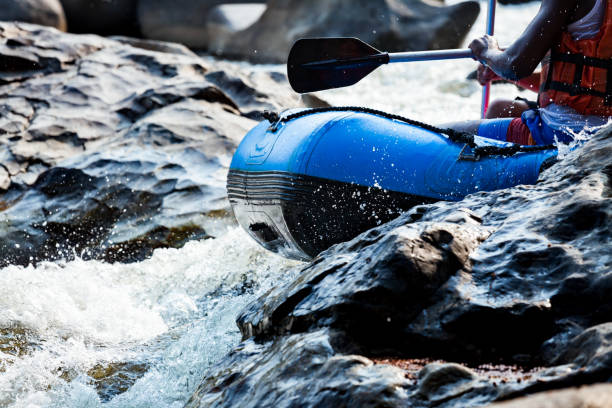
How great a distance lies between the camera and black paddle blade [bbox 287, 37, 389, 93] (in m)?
3.54

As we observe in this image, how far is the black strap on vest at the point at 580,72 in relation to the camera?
2623 mm

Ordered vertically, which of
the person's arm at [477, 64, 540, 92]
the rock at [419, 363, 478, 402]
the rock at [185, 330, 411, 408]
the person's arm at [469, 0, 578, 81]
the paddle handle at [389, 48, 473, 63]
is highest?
the person's arm at [469, 0, 578, 81]

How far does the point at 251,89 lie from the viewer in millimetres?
6145

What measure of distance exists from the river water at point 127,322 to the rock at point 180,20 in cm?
878

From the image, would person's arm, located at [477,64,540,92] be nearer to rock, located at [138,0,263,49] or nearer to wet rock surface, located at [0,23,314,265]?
wet rock surface, located at [0,23,314,265]

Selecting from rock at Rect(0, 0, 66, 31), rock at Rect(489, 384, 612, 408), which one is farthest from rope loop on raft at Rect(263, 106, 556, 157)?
rock at Rect(0, 0, 66, 31)

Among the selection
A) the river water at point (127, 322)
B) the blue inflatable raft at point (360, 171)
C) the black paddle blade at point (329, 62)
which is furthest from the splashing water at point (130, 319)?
the black paddle blade at point (329, 62)

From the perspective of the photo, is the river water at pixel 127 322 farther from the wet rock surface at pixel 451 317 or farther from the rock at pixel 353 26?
the rock at pixel 353 26

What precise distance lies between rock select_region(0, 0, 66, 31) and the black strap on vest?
29.8ft

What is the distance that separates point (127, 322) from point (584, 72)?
2.34 metres

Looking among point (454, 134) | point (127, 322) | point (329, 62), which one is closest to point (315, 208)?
point (454, 134)

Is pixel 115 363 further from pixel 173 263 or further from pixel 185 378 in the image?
pixel 173 263

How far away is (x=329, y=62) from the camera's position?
357 centimetres

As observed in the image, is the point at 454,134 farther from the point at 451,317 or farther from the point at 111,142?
the point at 111,142
